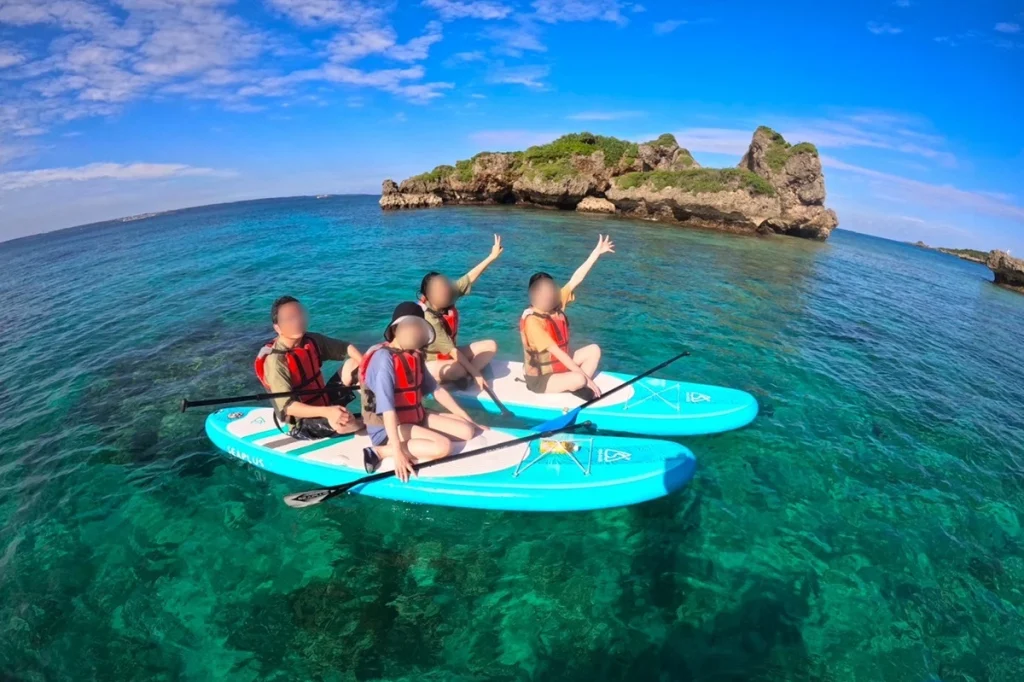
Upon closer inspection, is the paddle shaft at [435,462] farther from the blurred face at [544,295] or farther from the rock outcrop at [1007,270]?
the rock outcrop at [1007,270]

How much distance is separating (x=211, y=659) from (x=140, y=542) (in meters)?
2.44

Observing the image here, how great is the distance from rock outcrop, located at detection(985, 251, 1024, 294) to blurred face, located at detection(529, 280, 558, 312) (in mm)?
41724

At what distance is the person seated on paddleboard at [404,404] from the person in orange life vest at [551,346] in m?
1.84

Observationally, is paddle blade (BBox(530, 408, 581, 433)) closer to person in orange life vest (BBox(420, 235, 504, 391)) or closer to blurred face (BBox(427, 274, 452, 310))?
person in orange life vest (BBox(420, 235, 504, 391))

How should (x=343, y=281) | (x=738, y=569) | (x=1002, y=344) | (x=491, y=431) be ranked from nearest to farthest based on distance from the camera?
(x=738, y=569), (x=491, y=431), (x=1002, y=344), (x=343, y=281)

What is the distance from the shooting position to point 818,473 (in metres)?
7.31

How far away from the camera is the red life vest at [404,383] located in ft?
18.9

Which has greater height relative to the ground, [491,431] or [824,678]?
[491,431]

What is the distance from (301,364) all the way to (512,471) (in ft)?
10.6

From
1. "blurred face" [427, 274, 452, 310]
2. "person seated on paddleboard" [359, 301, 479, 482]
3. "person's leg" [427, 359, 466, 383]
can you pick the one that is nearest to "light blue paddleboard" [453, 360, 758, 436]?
"person's leg" [427, 359, 466, 383]

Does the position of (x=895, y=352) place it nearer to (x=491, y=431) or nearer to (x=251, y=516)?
(x=491, y=431)

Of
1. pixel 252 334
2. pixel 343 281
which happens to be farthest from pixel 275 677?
pixel 343 281

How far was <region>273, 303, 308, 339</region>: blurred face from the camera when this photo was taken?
5992mm

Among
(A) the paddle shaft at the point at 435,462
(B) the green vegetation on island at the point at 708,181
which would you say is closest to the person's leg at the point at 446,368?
(A) the paddle shaft at the point at 435,462
